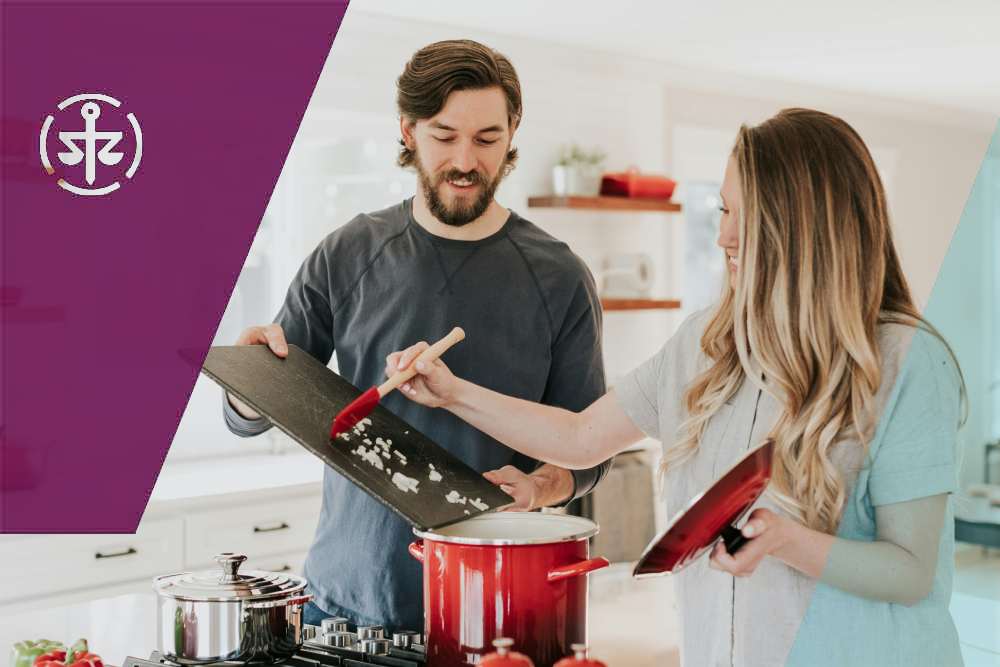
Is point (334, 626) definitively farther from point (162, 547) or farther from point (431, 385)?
point (162, 547)

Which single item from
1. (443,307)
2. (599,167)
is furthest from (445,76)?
(599,167)

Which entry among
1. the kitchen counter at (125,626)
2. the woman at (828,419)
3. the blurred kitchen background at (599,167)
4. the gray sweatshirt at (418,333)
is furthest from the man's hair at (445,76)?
the blurred kitchen background at (599,167)

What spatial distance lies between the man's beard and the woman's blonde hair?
1.94ft

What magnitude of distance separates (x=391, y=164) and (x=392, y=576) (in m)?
3.14

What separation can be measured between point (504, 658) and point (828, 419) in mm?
506

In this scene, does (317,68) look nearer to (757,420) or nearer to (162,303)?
(162,303)

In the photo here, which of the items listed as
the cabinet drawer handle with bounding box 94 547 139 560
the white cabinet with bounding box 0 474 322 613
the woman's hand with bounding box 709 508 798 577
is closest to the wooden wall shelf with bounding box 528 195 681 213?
the white cabinet with bounding box 0 474 322 613

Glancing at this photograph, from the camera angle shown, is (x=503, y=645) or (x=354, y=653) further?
(x=354, y=653)

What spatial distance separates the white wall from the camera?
4617mm

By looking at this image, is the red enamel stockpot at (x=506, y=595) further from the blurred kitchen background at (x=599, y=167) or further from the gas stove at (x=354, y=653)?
the blurred kitchen background at (x=599, y=167)

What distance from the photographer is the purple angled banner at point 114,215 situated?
12.5 ft

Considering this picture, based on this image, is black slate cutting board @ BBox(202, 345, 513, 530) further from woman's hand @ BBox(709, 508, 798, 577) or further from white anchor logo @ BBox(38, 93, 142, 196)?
white anchor logo @ BBox(38, 93, 142, 196)

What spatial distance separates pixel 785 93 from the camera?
6570 millimetres

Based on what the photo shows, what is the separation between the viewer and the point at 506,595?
4.72 feet
